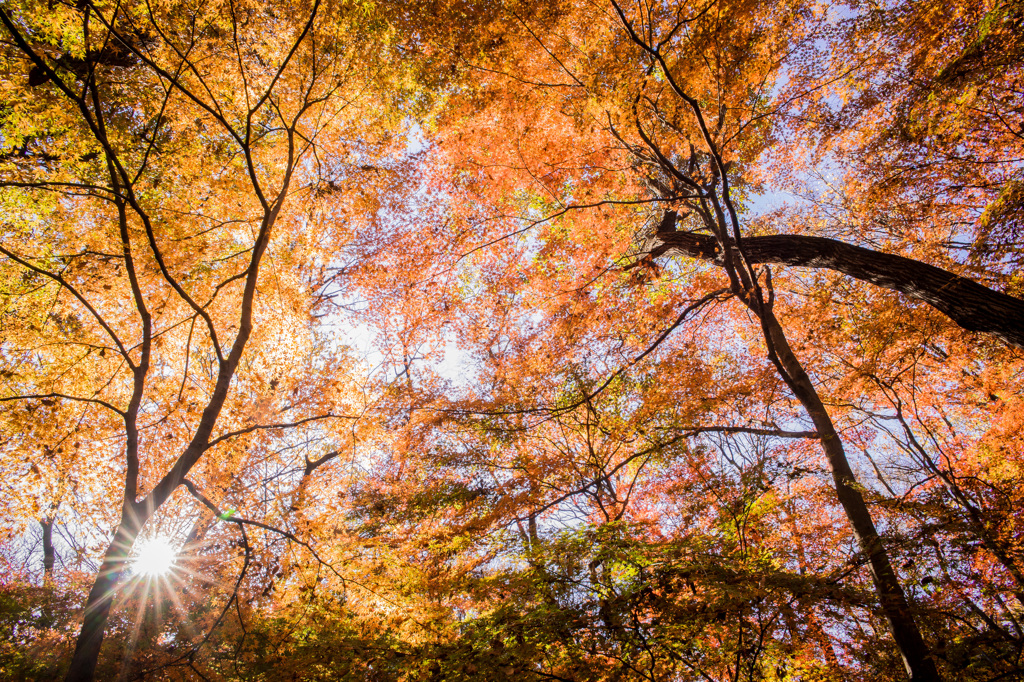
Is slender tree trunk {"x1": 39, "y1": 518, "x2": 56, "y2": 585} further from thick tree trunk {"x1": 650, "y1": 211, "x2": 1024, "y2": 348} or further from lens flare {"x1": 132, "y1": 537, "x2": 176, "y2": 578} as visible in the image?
thick tree trunk {"x1": 650, "y1": 211, "x2": 1024, "y2": 348}

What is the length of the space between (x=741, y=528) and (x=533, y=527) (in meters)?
7.39

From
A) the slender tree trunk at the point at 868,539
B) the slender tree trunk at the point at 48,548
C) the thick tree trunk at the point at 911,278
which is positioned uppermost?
the slender tree trunk at the point at 48,548

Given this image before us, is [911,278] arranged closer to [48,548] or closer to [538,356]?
[538,356]

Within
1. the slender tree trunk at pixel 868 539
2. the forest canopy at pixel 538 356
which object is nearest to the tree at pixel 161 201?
the forest canopy at pixel 538 356

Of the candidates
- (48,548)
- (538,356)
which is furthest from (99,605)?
(48,548)

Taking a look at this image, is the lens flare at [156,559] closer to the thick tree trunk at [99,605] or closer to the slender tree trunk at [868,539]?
the thick tree trunk at [99,605]

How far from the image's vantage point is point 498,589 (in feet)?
15.4

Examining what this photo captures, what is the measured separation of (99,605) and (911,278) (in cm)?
807

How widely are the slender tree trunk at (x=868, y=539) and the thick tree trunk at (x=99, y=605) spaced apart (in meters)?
6.00

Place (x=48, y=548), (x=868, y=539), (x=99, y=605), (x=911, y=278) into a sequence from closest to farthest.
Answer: (x=99, y=605), (x=868, y=539), (x=911, y=278), (x=48, y=548)

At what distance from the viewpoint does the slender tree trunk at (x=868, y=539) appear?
3.54 metres

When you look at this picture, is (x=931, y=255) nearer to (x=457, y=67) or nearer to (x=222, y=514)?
(x=457, y=67)

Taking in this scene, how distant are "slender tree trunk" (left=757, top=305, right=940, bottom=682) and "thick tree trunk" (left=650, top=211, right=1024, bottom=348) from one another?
2.72 ft

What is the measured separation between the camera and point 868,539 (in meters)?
4.09
